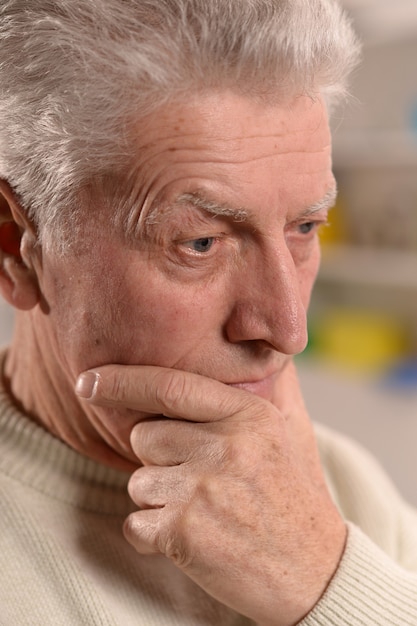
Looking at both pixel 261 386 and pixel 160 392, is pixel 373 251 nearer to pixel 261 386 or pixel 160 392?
pixel 261 386

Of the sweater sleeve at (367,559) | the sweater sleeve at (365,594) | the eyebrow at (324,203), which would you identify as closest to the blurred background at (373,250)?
the sweater sleeve at (367,559)

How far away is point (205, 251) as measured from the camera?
973 mm

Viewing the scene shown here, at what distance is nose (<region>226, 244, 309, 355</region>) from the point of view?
3.21 feet

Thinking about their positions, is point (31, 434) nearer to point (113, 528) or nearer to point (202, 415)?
point (113, 528)

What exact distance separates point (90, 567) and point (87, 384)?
10.5 inches

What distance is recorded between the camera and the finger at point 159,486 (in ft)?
3.26

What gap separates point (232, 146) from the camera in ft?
3.02

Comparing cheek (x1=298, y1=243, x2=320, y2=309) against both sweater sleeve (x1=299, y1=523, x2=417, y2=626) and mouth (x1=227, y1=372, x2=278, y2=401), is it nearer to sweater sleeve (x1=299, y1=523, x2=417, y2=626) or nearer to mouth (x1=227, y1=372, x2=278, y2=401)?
mouth (x1=227, y1=372, x2=278, y2=401)

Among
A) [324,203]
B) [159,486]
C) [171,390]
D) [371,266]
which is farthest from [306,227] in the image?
[371,266]

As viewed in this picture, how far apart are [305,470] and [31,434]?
398 mm

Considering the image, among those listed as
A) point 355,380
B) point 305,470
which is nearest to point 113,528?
point 305,470

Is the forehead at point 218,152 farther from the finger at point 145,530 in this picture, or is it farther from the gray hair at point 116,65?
the finger at point 145,530

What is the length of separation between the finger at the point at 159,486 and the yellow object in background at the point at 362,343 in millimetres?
3258

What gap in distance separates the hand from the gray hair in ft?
0.86
